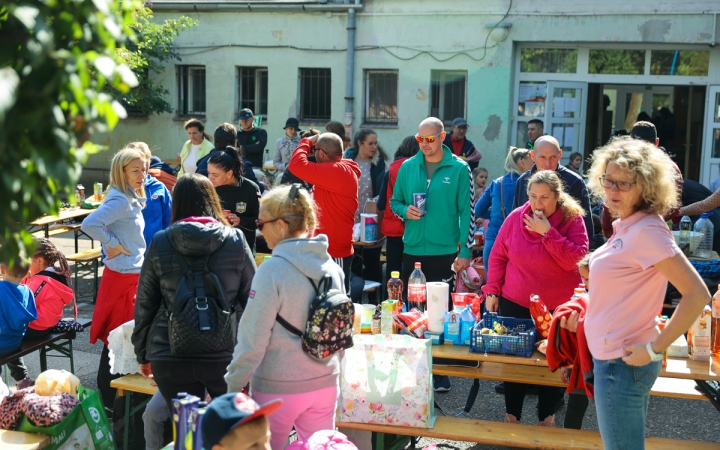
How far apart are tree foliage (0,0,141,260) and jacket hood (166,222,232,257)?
203 cm

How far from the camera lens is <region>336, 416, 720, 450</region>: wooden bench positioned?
14.1 ft

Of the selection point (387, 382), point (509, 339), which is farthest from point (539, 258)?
point (387, 382)

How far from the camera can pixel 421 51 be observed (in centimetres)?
1567

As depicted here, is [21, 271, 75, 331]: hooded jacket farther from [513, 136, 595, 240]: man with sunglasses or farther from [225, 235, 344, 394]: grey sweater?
[513, 136, 595, 240]: man with sunglasses

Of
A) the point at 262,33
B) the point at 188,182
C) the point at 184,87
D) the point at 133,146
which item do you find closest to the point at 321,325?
the point at 188,182

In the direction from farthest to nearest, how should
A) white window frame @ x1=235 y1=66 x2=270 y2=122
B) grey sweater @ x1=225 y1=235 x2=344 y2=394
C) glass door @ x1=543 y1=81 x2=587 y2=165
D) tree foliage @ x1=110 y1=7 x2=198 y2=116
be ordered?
white window frame @ x1=235 y1=66 x2=270 y2=122 < tree foliage @ x1=110 y1=7 x2=198 y2=116 < glass door @ x1=543 y1=81 x2=587 y2=165 < grey sweater @ x1=225 y1=235 x2=344 y2=394

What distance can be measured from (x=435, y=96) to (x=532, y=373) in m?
11.8

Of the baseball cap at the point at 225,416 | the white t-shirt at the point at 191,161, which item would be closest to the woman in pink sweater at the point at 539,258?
the baseball cap at the point at 225,416

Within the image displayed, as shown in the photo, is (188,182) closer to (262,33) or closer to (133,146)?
(133,146)

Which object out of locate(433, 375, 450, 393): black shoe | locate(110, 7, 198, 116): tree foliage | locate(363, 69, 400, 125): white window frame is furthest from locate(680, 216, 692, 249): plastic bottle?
locate(110, 7, 198, 116): tree foliage

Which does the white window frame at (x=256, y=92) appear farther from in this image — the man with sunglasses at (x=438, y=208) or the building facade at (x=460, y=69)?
the man with sunglasses at (x=438, y=208)

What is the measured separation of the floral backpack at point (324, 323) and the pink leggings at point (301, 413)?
23 cm

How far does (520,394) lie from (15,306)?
3.42m

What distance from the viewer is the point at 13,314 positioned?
5.28 m
